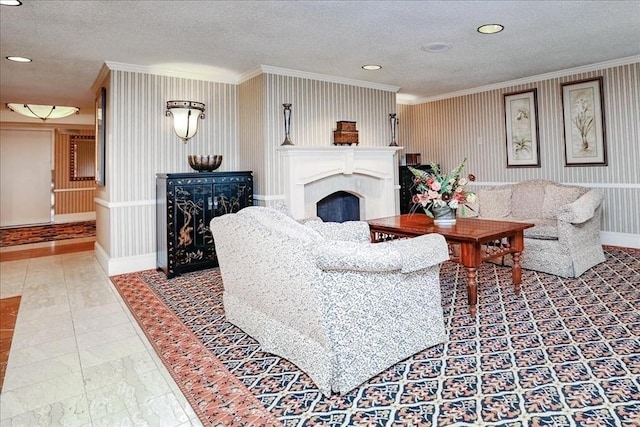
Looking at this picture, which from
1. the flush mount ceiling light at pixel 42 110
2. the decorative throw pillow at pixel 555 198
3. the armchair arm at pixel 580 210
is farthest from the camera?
the flush mount ceiling light at pixel 42 110

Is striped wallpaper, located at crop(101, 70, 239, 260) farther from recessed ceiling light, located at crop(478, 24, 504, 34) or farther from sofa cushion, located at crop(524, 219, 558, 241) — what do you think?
sofa cushion, located at crop(524, 219, 558, 241)

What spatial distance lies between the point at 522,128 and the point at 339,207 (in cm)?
298

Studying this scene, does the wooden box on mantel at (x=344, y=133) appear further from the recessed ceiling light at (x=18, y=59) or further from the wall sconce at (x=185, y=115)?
the recessed ceiling light at (x=18, y=59)

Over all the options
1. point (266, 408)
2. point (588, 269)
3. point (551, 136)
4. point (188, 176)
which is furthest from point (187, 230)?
point (551, 136)

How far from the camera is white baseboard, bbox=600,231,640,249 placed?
490 cm

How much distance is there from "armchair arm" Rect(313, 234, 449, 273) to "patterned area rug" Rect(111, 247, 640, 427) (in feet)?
1.97

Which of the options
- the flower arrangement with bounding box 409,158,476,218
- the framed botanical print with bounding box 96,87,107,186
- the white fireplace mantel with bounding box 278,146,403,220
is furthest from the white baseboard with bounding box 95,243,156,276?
the flower arrangement with bounding box 409,158,476,218

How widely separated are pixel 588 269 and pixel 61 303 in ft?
16.7

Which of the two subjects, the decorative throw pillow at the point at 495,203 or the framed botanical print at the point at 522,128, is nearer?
the decorative throw pillow at the point at 495,203

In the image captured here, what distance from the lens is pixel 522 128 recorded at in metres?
5.79

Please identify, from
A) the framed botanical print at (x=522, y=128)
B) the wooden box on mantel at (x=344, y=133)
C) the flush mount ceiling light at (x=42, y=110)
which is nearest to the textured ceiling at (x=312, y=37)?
the framed botanical print at (x=522, y=128)

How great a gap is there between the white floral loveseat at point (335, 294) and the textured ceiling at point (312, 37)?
1826 millimetres

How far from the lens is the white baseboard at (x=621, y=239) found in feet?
16.1

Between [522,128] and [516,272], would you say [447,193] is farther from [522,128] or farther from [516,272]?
[522,128]
